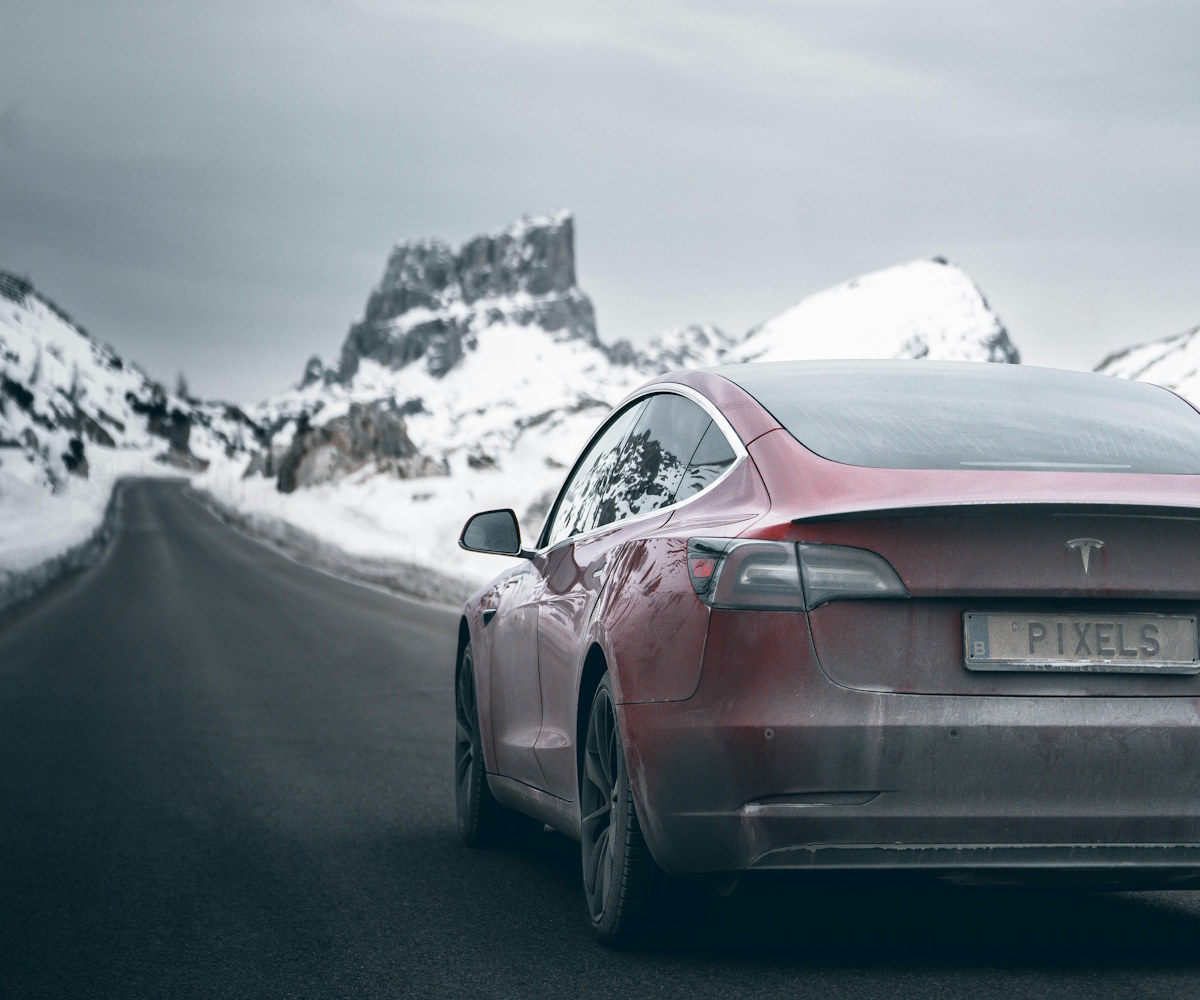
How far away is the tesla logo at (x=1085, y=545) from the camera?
3.41 m

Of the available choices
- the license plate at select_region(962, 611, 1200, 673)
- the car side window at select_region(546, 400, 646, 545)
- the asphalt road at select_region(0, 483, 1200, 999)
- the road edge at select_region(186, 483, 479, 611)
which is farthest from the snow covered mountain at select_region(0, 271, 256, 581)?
the license plate at select_region(962, 611, 1200, 673)

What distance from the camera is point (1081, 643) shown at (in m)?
3.42

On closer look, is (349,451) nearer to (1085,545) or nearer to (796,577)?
(796,577)

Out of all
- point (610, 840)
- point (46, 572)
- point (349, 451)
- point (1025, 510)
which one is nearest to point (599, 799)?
point (610, 840)

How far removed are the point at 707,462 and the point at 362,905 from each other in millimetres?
1766

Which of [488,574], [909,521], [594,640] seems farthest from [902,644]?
[488,574]

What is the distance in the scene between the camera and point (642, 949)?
4020mm

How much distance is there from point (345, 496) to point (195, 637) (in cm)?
3142

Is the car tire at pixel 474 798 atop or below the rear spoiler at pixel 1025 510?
below

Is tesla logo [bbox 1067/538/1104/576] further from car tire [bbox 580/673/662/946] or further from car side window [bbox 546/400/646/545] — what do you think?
car side window [bbox 546/400/646/545]

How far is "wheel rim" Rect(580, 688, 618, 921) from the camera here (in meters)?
4.06

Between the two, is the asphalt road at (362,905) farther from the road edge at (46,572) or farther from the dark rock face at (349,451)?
the dark rock face at (349,451)

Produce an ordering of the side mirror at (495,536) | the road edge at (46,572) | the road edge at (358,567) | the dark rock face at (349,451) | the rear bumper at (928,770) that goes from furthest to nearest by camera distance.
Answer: the dark rock face at (349,451), the road edge at (358,567), the road edge at (46,572), the side mirror at (495,536), the rear bumper at (928,770)

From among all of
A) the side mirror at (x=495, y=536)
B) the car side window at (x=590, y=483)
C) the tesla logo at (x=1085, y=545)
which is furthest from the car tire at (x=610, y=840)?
the side mirror at (x=495, y=536)
